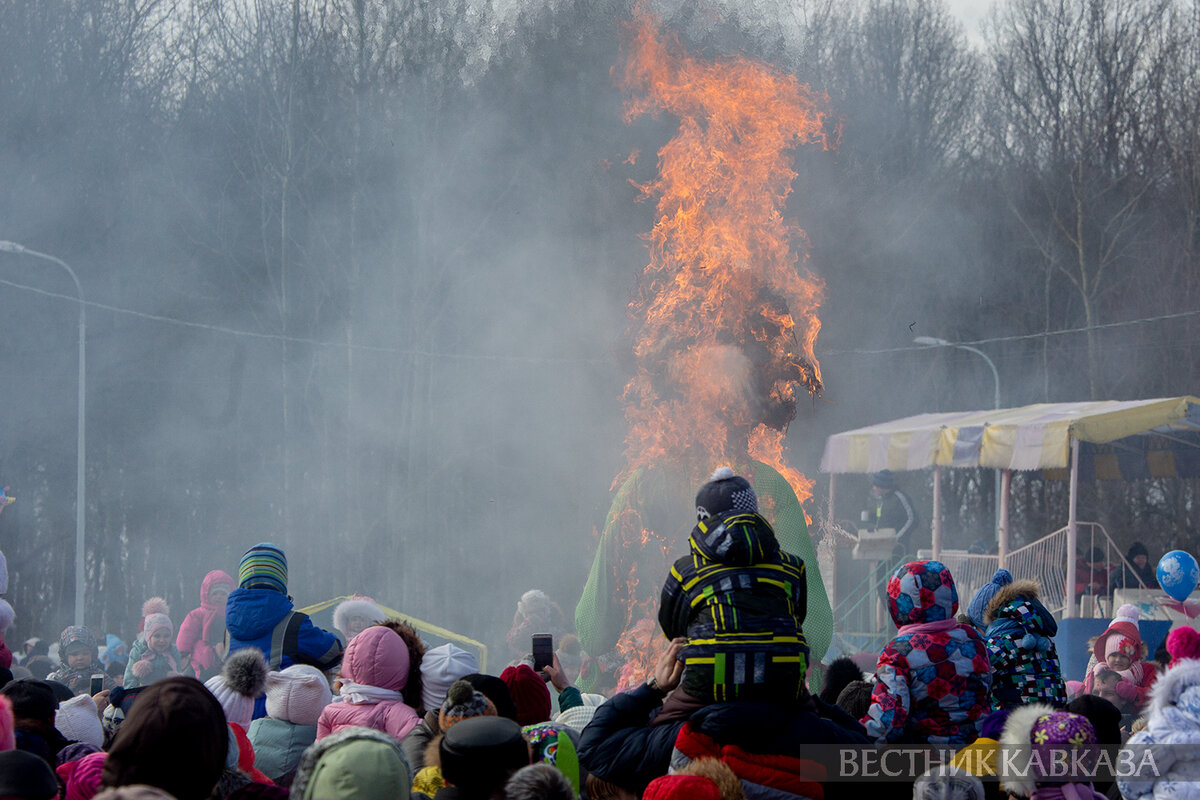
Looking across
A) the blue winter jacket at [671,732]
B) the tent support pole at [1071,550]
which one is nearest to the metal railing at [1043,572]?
the tent support pole at [1071,550]

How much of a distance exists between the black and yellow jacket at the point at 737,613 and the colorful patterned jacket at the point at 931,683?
620mm

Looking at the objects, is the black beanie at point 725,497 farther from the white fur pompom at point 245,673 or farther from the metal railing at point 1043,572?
the metal railing at point 1043,572

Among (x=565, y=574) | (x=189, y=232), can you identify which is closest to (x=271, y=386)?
(x=189, y=232)

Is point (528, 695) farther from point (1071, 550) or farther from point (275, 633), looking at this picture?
point (1071, 550)

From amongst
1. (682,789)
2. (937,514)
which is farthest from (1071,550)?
(682,789)

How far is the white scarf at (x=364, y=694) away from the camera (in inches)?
172

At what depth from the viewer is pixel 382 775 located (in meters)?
2.69

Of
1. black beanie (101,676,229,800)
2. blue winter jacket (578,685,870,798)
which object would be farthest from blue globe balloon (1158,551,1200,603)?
black beanie (101,676,229,800)

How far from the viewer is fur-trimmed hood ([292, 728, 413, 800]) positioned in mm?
2674

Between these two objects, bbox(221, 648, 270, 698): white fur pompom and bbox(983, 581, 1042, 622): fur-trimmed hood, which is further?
bbox(983, 581, 1042, 622): fur-trimmed hood

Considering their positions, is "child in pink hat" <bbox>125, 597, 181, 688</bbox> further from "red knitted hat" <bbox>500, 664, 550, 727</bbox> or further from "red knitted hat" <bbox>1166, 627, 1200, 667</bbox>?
"red knitted hat" <bbox>1166, 627, 1200, 667</bbox>

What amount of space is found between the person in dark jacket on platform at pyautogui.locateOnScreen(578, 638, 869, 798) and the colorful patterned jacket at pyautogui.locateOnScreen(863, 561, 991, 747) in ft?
0.85

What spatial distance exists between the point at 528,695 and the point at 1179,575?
729 centimetres

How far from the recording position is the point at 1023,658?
4.65m
